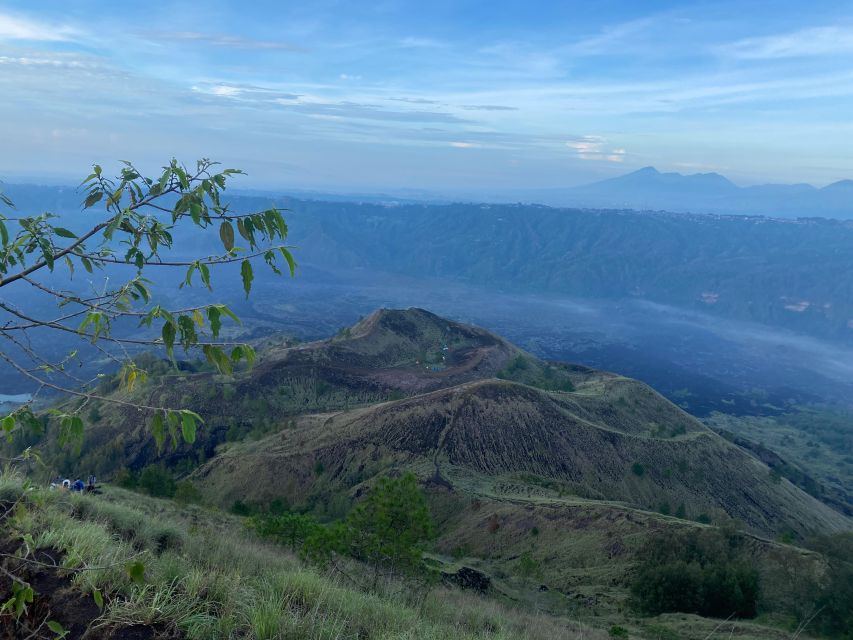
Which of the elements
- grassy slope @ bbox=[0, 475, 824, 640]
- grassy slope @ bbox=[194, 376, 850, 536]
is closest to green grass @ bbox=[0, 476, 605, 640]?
grassy slope @ bbox=[0, 475, 824, 640]

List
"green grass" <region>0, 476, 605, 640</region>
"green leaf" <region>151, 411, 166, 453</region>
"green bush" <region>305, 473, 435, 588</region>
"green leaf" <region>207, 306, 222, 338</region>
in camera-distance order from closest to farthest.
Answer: "green leaf" <region>207, 306, 222, 338</region>, "green leaf" <region>151, 411, 166, 453</region>, "green grass" <region>0, 476, 605, 640</region>, "green bush" <region>305, 473, 435, 588</region>

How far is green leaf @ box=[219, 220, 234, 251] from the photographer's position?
11.8ft

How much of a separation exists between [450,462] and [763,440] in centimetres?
9547

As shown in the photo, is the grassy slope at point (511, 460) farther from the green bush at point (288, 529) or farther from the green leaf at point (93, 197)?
the green leaf at point (93, 197)

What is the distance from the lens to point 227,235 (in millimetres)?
3678

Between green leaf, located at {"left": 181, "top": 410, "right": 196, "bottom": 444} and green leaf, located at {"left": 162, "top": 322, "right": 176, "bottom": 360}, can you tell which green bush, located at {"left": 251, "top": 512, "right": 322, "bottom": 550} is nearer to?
green leaf, located at {"left": 181, "top": 410, "right": 196, "bottom": 444}

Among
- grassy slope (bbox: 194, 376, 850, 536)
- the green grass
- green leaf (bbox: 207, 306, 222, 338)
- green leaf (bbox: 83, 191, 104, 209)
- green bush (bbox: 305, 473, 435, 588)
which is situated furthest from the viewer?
grassy slope (bbox: 194, 376, 850, 536)

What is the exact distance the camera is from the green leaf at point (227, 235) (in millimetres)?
3596

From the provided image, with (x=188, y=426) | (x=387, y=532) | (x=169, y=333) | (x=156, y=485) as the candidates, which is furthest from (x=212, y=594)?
(x=156, y=485)

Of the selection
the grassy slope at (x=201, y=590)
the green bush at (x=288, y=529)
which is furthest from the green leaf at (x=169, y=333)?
the green bush at (x=288, y=529)

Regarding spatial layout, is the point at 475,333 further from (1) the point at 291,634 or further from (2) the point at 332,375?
(1) the point at 291,634

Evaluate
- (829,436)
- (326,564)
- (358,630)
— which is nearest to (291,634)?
Answer: (358,630)

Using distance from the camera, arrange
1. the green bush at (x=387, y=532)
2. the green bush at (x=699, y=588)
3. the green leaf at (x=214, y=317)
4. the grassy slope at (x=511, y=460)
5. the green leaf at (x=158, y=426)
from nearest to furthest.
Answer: the green leaf at (x=214, y=317) → the green leaf at (x=158, y=426) → the green bush at (x=387, y=532) → the green bush at (x=699, y=588) → the grassy slope at (x=511, y=460)

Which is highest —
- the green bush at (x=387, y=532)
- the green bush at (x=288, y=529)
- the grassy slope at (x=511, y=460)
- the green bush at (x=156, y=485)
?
the green bush at (x=387, y=532)
